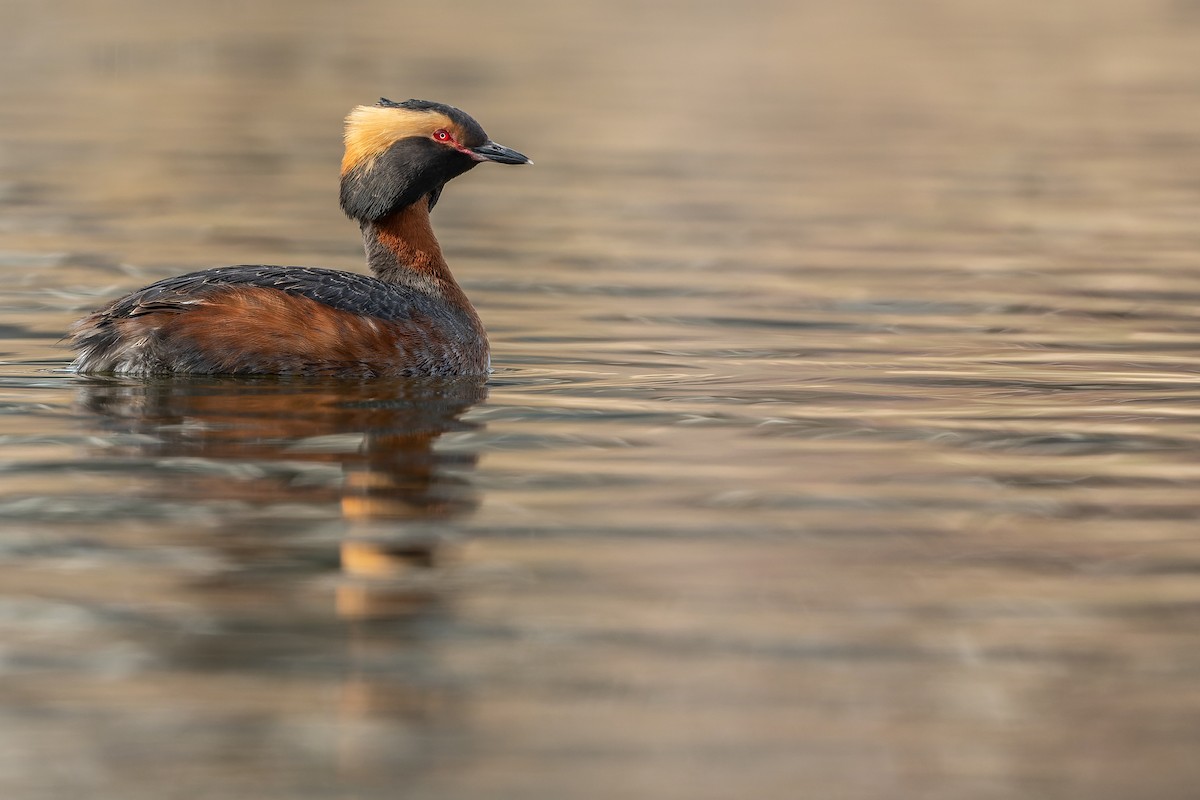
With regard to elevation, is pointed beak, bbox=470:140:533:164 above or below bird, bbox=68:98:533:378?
above

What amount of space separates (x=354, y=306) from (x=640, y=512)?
10.1 ft

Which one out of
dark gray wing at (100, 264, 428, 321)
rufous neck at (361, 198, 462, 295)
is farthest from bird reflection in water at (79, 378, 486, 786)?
rufous neck at (361, 198, 462, 295)

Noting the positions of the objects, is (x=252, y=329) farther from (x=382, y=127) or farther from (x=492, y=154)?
(x=492, y=154)

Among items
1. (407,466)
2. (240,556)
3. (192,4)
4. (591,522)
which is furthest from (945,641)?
(192,4)

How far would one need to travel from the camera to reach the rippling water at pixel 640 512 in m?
5.23

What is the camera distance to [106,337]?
1011cm

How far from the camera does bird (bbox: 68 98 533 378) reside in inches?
392

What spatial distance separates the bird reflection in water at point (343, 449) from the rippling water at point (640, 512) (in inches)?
1.2

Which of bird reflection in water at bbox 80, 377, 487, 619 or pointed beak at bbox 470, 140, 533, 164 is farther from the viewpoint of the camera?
pointed beak at bbox 470, 140, 533, 164

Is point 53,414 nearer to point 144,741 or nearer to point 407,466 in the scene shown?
point 407,466

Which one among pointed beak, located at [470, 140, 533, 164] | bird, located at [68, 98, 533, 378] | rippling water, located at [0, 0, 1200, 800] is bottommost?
rippling water, located at [0, 0, 1200, 800]

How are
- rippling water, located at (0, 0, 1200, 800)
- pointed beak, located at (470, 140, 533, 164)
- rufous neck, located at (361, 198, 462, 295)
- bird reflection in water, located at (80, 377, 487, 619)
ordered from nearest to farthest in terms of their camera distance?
rippling water, located at (0, 0, 1200, 800)
bird reflection in water, located at (80, 377, 487, 619)
pointed beak, located at (470, 140, 533, 164)
rufous neck, located at (361, 198, 462, 295)

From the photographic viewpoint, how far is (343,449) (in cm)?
855

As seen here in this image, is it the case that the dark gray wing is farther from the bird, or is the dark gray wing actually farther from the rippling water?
the rippling water
